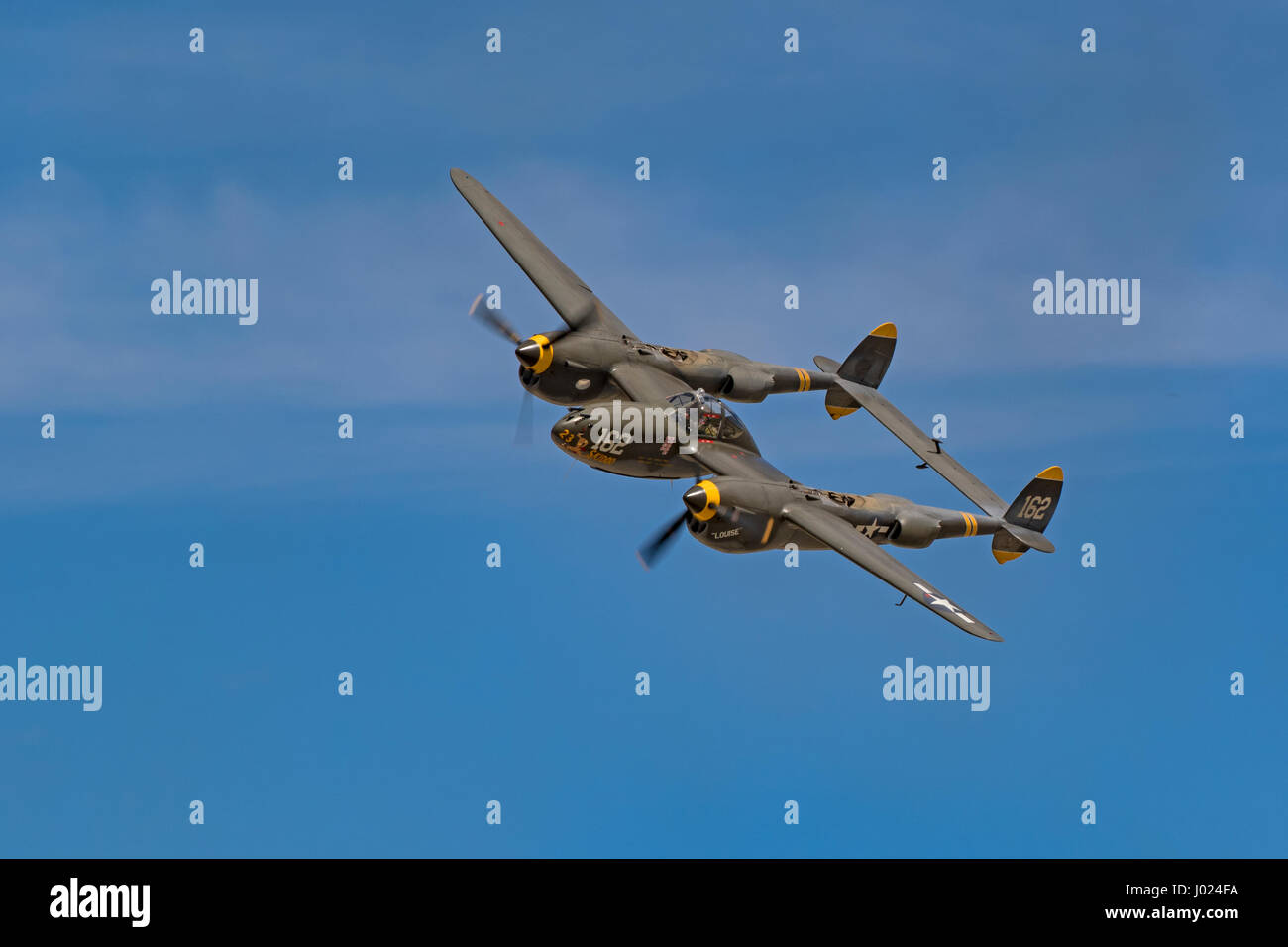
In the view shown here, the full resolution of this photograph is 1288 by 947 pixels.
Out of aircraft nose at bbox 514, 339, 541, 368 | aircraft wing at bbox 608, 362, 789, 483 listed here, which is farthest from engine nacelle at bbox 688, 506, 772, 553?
aircraft nose at bbox 514, 339, 541, 368

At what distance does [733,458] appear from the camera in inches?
2074

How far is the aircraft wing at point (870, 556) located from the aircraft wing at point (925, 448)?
323 inches

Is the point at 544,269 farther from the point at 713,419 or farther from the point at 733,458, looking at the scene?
the point at 733,458

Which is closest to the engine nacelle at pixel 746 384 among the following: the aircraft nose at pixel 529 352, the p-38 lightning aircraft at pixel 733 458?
the p-38 lightning aircraft at pixel 733 458

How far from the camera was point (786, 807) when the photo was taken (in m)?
48.2

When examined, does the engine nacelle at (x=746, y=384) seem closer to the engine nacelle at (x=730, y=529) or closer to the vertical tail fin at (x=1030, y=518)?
the vertical tail fin at (x=1030, y=518)

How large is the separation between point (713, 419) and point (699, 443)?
0.98m

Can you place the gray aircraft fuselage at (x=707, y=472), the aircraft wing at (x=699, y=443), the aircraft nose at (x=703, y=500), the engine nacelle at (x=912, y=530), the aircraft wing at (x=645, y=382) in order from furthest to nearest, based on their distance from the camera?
the aircraft wing at (x=645, y=382)
the engine nacelle at (x=912, y=530)
the aircraft wing at (x=699, y=443)
the gray aircraft fuselage at (x=707, y=472)
the aircraft nose at (x=703, y=500)

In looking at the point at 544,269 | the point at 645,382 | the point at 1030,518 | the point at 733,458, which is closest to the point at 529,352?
the point at 645,382

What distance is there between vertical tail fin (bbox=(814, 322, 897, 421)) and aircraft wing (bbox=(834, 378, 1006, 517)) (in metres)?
0.31

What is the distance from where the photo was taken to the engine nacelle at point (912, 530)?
5266 centimetres

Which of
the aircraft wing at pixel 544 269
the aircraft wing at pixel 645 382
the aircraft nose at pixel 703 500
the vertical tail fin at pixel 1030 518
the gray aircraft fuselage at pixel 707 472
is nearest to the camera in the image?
the aircraft nose at pixel 703 500

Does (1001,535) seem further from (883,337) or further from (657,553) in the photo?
(657,553)
